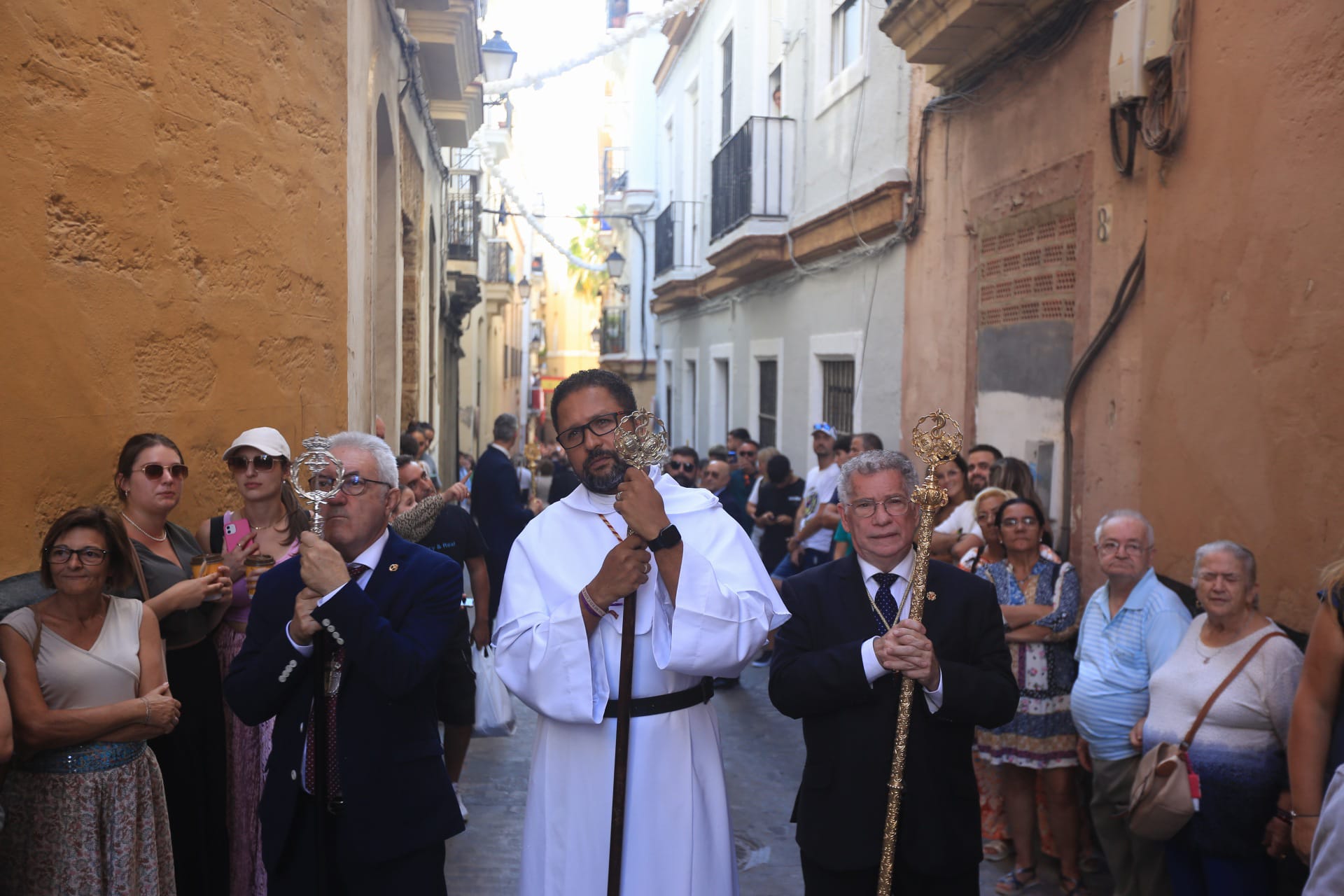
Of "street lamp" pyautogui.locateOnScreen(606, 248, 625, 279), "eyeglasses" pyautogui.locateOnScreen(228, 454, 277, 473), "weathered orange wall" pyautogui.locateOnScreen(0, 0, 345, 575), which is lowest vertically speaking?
"eyeglasses" pyautogui.locateOnScreen(228, 454, 277, 473)

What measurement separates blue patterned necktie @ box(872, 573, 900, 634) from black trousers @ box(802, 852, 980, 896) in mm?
590

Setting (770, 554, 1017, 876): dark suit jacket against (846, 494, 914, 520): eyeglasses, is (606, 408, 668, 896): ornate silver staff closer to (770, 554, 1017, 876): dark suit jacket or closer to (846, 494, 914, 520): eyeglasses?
(770, 554, 1017, 876): dark suit jacket

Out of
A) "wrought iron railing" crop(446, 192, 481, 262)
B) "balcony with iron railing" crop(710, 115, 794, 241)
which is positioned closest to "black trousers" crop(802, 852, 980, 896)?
"balcony with iron railing" crop(710, 115, 794, 241)

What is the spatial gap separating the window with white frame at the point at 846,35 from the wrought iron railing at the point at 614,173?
1653 cm

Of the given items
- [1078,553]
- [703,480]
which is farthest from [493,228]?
[1078,553]

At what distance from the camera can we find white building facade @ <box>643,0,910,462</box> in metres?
10.1

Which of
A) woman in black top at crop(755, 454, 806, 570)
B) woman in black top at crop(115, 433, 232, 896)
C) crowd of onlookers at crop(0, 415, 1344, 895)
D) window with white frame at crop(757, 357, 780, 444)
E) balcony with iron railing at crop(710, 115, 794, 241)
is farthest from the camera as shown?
window with white frame at crop(757, 357, 780, 444)

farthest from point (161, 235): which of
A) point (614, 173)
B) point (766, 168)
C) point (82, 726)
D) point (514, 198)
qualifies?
point (614, 173)

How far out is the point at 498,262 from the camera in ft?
94.1

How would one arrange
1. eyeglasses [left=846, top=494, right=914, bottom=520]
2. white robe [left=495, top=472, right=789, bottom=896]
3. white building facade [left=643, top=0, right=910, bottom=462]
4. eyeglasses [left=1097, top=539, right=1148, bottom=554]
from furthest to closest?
white building facade [left=643, top=0, right=910, bottom=462], eyeglasses [left=1097, top=539, right=1148, bottom=554], eyeglasses [left=846, top=494, right=914, bottom=520], white robe [left=495, top=472, right=789, bottom=896]

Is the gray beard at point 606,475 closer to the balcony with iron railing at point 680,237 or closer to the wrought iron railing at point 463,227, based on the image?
the wrought iron railing at point 463,227

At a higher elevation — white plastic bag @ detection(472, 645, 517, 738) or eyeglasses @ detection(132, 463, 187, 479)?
eyeglasses @ detection(132, 463, 187, 479)

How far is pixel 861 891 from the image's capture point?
3.14 m

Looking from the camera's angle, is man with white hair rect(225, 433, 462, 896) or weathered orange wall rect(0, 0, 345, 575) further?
weathered orange wall rect(0, 0, 345, 575)
